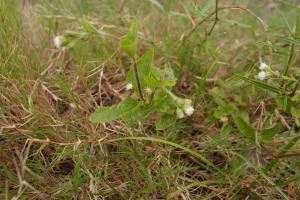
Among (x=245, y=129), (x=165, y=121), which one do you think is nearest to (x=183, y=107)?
(x=165, y=121)

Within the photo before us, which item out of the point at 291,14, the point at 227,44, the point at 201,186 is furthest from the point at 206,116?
the point at 291,14

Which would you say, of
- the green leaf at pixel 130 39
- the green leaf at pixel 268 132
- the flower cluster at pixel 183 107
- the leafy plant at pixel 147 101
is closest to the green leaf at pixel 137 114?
the leafy plant at pixel 147 101

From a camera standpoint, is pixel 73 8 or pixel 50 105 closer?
pixel 50 105

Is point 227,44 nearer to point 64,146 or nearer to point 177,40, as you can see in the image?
point 177,40

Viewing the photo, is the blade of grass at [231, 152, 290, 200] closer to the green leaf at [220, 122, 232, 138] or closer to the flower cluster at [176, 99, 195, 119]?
the green leaf at [220, 122, 232, 138]

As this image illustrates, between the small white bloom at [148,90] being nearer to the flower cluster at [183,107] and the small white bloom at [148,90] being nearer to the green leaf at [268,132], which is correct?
the flower cluster at [183,107]

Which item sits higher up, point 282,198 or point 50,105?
point 50,105

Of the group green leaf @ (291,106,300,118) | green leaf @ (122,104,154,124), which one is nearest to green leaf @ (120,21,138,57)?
green leaf @ (122,104,154,124)
